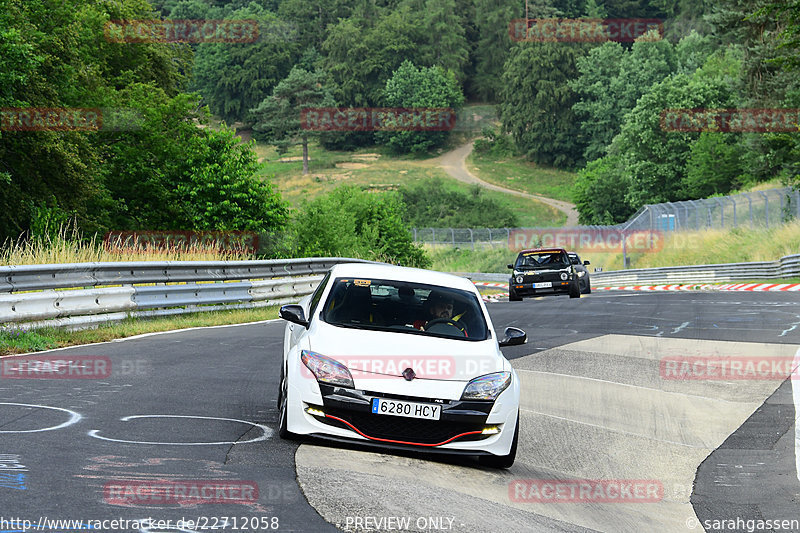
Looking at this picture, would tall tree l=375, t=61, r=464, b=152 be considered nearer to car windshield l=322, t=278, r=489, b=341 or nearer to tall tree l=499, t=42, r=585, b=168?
tall tree l=499, t=42, r=585, b=168

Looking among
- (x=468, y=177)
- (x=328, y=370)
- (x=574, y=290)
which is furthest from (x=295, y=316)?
(x=468, y=177)

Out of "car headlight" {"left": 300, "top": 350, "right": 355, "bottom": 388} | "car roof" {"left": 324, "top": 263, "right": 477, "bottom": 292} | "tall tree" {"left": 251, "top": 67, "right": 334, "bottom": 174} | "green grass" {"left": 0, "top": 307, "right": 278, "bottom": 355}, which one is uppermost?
"car roof" {"left": 324, "top": 263, "right": 477, "bottom": 292}

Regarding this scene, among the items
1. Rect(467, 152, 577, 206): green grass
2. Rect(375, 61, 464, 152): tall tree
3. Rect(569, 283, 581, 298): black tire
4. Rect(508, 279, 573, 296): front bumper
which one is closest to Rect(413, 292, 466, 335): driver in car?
Rect(508, 279, 573, 296): front bumper

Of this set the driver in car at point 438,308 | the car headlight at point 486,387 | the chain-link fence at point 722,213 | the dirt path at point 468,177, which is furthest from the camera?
the dirt path at point 468,177

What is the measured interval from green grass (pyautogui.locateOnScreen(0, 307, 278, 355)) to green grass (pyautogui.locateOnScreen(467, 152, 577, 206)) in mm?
103715

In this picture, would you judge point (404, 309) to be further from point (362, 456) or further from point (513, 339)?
point (362, 456)

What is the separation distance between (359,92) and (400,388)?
148 m

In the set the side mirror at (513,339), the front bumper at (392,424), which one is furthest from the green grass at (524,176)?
the front bumper at (392,424)

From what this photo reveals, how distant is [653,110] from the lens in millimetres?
79000

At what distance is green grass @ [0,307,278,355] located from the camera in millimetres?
12695

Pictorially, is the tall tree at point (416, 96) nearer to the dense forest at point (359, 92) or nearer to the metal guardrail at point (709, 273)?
the dense forest at point (359, 92)

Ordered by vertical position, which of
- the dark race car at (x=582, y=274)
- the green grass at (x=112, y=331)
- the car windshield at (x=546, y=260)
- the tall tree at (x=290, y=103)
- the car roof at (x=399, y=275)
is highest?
the car roof at (x=399, y=275)

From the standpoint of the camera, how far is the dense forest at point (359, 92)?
31.8 metres

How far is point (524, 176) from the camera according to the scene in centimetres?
13112
